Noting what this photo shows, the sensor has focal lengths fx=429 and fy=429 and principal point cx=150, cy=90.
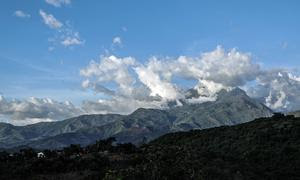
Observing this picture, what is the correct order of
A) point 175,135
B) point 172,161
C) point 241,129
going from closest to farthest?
point 172,161 < point 241,129 < point 175,135

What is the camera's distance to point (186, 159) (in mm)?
34062

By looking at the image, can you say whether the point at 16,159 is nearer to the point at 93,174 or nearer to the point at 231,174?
the point at 93,174

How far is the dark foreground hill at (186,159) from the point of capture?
101 ft

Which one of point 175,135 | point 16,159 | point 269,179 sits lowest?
point 269,179

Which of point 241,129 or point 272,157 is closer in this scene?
point 272,157

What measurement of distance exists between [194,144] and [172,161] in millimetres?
58897

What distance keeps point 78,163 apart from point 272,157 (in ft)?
124

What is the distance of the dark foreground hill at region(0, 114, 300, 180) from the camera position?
30.7 meters

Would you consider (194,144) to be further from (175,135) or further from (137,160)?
(137,160)

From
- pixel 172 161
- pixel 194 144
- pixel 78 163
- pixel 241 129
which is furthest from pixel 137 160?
pixel 241 129

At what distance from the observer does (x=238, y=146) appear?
8025 cm

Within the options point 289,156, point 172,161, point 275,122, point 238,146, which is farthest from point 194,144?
point 172,161

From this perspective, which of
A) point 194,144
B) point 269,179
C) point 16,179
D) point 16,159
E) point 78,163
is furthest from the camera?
point 194,144

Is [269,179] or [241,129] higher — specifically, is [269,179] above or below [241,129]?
below
